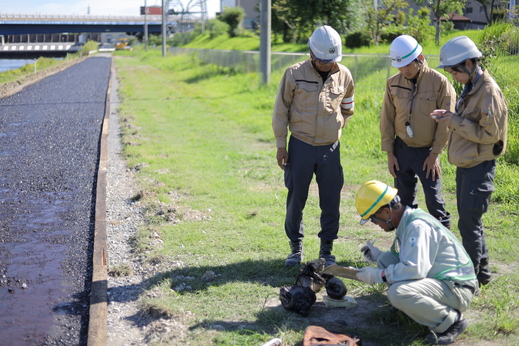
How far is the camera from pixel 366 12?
2148 centimetres

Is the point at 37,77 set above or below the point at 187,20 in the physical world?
below

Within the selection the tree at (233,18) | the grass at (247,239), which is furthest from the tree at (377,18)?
the tree at (233,18)

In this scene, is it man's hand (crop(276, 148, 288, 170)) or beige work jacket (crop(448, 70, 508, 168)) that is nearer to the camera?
beige work jacket (crop(448, 70, 508, 168))

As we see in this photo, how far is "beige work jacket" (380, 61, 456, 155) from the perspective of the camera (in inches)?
187

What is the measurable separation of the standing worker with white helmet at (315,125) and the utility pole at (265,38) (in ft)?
43.0

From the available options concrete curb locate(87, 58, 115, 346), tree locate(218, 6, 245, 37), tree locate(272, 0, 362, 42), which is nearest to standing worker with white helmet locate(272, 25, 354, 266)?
concrete curb locate(87, 58, 115, 346)

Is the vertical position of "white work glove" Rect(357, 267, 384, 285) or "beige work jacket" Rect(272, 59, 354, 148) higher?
"beige work jacket" Rect(272, 59, 354, 148)

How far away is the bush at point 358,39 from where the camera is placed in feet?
71.5

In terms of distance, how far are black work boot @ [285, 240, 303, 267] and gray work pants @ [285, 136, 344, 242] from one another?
0.05 meters

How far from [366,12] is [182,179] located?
15.3 metres

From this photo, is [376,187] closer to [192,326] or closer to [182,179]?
[192,326]

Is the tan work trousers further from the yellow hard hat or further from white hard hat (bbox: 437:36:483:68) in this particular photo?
white hard hat (bbox: 437:36:483:68)

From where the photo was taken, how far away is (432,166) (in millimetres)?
4812

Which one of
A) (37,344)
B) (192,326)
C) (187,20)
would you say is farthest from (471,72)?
(187,20)
